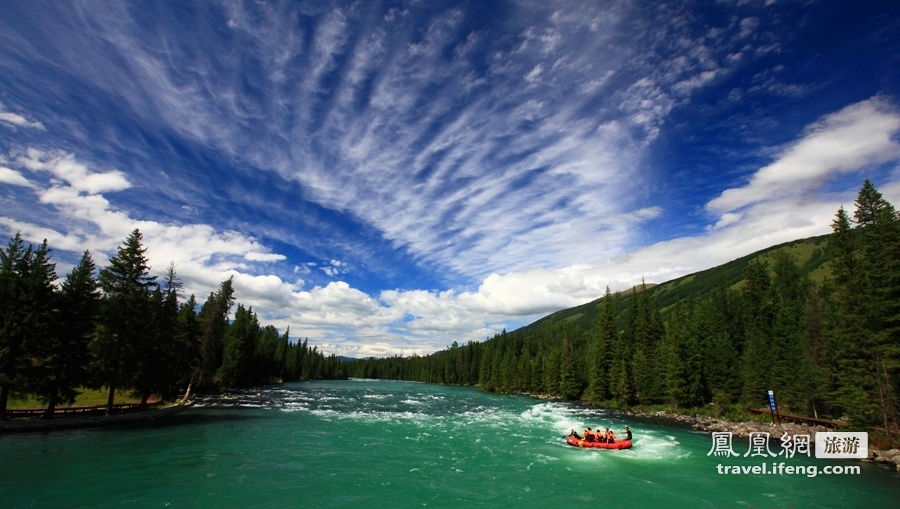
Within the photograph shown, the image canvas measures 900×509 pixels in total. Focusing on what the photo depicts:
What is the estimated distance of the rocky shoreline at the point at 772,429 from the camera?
3097 centimetres

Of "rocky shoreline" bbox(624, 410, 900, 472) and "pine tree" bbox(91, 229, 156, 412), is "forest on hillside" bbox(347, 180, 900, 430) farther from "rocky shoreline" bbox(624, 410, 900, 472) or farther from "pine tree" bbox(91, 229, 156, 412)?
"pine tree" bbox(91, 229, 156, 412)

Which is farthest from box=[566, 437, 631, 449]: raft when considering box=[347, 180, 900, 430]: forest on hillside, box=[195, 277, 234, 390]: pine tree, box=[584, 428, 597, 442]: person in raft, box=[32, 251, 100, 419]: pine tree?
box=[195, 277, 234, 390]: pine tree

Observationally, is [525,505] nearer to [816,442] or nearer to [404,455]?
[404,455]

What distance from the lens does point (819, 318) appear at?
51969mm

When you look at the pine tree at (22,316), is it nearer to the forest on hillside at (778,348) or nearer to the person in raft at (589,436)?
the person in raft at (589,436)

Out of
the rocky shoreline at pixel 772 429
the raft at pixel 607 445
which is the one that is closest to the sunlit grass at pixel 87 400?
the raft at pixel 607 445

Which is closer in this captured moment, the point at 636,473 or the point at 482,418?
the point at 636,473

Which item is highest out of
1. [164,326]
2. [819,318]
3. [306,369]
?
[819,318]

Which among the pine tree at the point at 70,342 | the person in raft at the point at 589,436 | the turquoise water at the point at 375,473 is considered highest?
the pine tree at the point at 70,342

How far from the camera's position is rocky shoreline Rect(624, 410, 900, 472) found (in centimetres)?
3097

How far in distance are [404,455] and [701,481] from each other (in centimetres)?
2089

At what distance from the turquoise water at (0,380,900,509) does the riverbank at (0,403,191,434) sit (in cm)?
234

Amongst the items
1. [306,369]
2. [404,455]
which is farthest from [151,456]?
[306,369]

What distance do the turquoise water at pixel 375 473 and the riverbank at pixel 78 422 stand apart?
234cm
